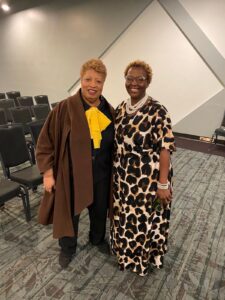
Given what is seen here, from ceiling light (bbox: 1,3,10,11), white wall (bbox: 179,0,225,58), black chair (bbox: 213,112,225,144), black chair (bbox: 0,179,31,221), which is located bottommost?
black chair (bbox: 213,112,225,144)

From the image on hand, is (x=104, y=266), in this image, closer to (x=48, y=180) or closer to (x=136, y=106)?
(x=48, y=180)

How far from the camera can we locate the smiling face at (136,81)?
4.91 feet

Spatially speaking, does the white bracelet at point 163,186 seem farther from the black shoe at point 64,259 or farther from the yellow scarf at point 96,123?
the black shoe at point 64,259

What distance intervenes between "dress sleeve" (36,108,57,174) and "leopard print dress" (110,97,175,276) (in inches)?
17.0

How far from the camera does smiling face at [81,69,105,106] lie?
5.02 ft

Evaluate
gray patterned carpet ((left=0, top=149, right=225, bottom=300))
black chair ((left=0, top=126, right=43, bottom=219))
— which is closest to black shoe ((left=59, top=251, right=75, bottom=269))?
gray patterned carpet ((left=0, top=149, right=225, bottom=300))

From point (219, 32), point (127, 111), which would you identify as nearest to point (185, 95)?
point (219, 32)

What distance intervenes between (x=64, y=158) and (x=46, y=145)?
0.49ft

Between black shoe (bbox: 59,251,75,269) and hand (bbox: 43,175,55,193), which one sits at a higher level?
hand (bbox: 43,175,55,193)

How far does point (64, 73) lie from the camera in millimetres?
7031

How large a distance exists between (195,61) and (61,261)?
5.01m

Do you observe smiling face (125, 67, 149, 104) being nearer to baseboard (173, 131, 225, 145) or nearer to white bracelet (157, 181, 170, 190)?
white bracelet (157, 181, 170, 190)

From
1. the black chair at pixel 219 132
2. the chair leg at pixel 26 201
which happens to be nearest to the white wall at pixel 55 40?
the black chair at pixel 219 132

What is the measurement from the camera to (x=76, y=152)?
158 cm
